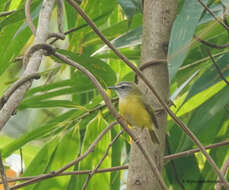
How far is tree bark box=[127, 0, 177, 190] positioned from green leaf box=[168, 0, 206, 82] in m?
0.03

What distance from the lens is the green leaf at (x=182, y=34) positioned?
1.45 m

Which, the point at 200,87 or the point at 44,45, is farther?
the point at 200,87

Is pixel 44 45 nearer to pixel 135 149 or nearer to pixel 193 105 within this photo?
pixel 135 149

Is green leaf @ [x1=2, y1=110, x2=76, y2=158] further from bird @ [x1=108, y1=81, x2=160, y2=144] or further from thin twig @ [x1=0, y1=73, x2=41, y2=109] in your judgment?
thin twig @ [x1=0, y1=73, x2=41, y2=109]

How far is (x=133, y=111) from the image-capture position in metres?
2.49

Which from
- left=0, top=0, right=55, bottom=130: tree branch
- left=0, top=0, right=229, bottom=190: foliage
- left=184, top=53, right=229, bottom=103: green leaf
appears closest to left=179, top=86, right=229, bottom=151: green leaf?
left=0, top=0, right=229, bottom=190: foliage

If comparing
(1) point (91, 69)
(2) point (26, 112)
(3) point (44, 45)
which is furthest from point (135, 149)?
(2) point (26, 112)

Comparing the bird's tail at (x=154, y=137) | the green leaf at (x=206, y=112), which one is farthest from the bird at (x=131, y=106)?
the bird's tail at (x=154, y=137)

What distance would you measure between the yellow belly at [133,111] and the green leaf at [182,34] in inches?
27.5

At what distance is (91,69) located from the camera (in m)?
2.04

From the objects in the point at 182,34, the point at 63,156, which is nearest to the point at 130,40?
the point at 182,34

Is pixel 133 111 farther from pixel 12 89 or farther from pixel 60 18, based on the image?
pixel 12 89

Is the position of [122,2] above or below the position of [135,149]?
above

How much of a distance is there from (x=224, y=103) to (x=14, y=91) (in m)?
1.16
